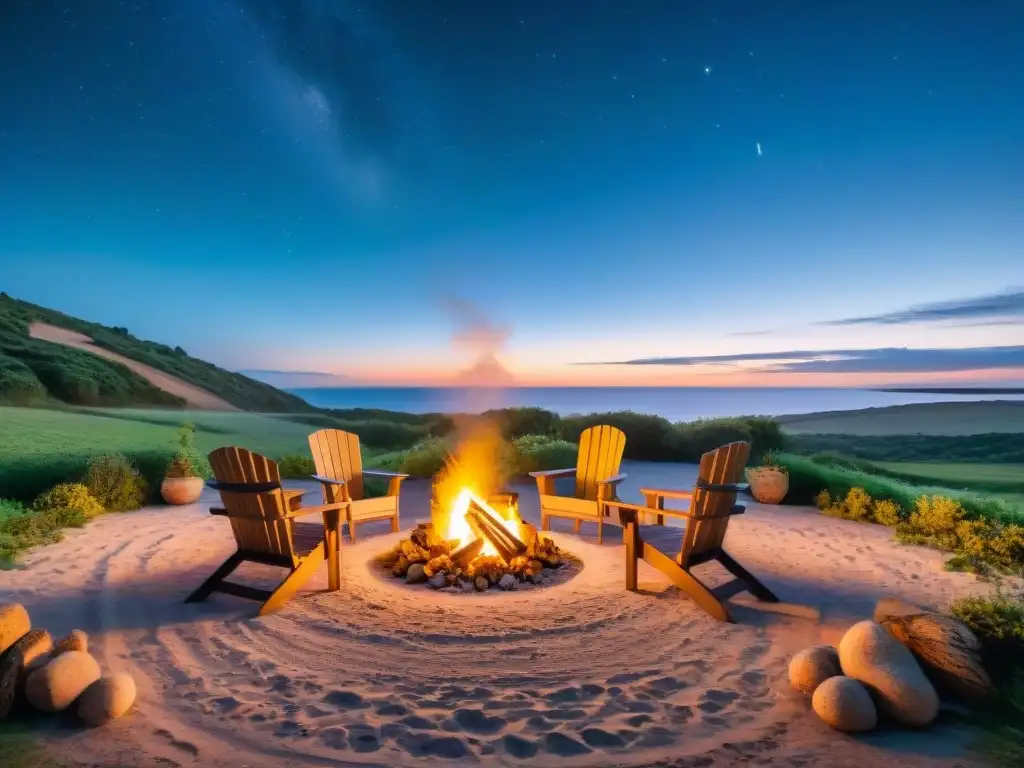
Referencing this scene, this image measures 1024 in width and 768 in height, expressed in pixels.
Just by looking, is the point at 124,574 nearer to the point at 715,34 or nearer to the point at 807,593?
the point at 807,593

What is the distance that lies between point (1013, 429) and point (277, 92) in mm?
9625

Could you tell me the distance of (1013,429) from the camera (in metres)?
6.69

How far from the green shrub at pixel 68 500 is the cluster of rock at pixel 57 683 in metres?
4.11

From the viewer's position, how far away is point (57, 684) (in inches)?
83.1

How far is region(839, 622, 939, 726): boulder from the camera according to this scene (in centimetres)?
207

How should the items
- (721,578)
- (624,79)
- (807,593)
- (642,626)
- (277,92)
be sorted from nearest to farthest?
1. (642,626)
2. (807,593)
3. (721,578)
4. (624,79)
5. (277,92)

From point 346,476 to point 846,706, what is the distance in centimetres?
388

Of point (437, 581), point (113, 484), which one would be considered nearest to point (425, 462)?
point (113, 484)

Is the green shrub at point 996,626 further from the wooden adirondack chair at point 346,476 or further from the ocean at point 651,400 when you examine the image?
the ocean at point 651,400

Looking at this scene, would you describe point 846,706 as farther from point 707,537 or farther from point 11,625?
point 11,625

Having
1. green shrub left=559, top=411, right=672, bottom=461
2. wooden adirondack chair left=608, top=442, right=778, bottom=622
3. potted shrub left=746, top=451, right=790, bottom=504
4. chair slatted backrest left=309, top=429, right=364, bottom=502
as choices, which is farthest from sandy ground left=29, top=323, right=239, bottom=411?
wooden adirondack chair left=608, top=442, right=778, bottom=622

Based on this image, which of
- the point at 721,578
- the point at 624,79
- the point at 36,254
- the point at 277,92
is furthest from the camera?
the point at 36,254

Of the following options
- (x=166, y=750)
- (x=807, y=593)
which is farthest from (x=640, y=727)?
(x=807, y=593)

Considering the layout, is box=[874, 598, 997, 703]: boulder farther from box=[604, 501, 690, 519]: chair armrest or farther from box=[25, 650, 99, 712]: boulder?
box=[25, 650, 99, 712]: boulder
